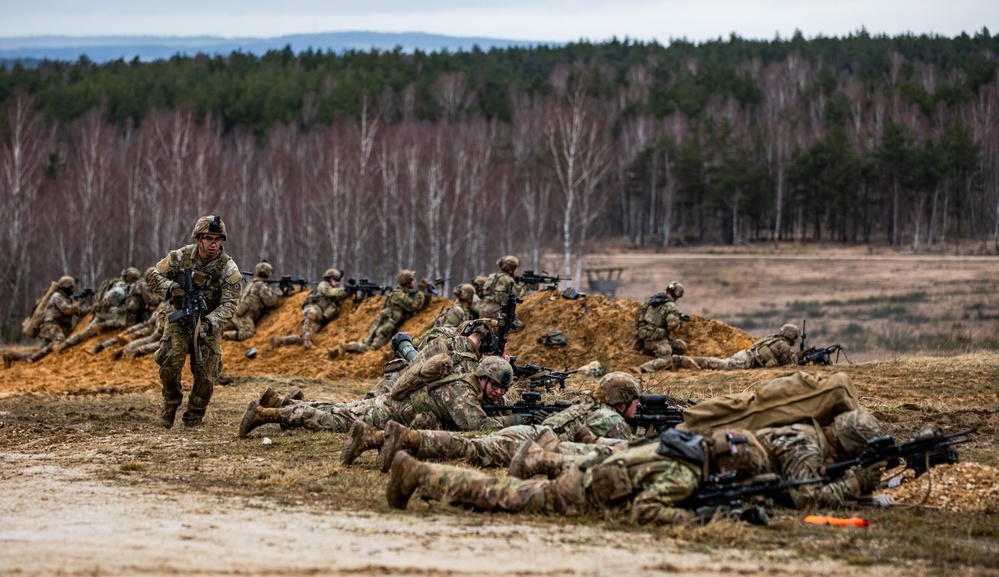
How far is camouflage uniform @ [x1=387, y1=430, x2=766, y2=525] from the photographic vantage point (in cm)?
759

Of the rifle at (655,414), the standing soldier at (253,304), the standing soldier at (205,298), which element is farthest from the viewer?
the standing soldier at (253,304)

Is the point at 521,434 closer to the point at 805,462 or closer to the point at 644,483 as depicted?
the point at 644,483

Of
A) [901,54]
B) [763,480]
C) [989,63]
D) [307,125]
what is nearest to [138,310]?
[763,480]

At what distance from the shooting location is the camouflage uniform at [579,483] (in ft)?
24.9

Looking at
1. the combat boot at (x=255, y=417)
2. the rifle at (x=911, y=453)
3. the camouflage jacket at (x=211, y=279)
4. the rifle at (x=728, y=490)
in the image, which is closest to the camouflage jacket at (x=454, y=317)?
the camouflage jacket at (x=211, y=279)

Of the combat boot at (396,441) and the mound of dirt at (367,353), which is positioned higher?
the combat boot at (396,441)

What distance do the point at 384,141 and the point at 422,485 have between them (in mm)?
44096

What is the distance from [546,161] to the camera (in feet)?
203

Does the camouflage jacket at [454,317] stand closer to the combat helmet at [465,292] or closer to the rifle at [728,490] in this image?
the combat helmet at [465,292]

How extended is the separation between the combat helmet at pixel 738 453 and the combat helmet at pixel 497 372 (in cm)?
277

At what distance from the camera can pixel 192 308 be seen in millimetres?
12078

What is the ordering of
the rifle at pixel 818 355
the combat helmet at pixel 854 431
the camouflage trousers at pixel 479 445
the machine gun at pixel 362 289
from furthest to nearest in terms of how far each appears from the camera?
the machine gun at pixel 362 289, the rifle at pixel 818 355, the camouflage trousers at pixel 479 445, the combat helmet at pixel 854 431

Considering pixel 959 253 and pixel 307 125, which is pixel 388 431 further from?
pixel 307 125

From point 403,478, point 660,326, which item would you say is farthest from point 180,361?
point 660,326
